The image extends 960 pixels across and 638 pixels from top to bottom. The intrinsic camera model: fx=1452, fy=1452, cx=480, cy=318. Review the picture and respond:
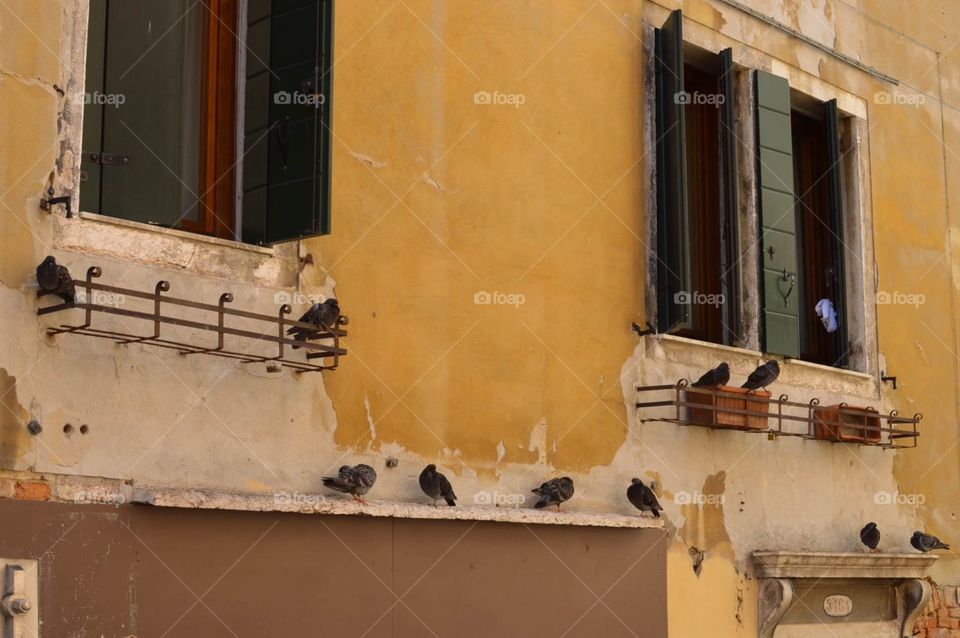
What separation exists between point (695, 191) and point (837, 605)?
8.41ft

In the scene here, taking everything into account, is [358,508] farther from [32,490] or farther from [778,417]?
[778,417]

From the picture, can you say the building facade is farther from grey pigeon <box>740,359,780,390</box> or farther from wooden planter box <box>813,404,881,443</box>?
grey pigeon <box>740,359,780,390</box>

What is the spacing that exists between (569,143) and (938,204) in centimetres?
361

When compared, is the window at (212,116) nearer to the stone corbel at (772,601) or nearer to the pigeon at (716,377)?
the pigeon at (716,377)

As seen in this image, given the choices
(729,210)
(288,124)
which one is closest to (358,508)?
(288,124)

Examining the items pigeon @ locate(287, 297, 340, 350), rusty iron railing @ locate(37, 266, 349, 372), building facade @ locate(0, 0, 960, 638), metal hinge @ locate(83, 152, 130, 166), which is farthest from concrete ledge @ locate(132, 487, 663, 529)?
metal hinge @ locate(83, 152, 130, 166)

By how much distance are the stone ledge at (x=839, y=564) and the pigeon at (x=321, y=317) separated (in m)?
3.29

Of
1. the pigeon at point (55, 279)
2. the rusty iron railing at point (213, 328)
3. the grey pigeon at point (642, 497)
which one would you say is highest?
the pigeon at point (55, 279)

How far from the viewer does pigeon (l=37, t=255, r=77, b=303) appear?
497 cm

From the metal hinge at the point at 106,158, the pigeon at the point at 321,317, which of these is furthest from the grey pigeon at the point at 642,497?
the metal hinge at the point at 106,158

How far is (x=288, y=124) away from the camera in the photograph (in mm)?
5867

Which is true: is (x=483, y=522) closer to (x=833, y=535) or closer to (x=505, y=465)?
(x=505, y=465)

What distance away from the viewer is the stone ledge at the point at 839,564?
26.1 feet

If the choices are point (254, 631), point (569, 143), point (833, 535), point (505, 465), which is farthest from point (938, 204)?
point (254, 631)
